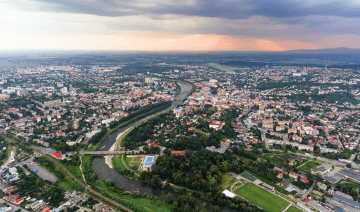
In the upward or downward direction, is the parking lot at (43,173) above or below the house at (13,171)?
below

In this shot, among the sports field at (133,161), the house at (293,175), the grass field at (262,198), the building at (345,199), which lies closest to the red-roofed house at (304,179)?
the house at (293,175)

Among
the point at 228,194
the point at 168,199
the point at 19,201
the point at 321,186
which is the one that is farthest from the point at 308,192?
the point at 19,201

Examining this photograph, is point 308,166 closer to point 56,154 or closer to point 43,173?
point 43,173

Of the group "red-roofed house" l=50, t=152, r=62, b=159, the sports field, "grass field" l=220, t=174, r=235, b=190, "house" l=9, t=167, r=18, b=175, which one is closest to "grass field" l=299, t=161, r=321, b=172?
"grass field" l=220, t=174, r=235, b=190

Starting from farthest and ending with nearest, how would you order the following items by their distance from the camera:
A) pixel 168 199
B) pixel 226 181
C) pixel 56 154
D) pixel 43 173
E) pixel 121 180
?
pixel 56 154 → pixel 43 173 → pixel 121 180 → pixel 226 181 → pixel 168 199

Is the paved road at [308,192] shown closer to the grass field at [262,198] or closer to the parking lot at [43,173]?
the grass field at [262,198]

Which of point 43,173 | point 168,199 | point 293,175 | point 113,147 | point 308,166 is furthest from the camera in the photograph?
point 113,147
